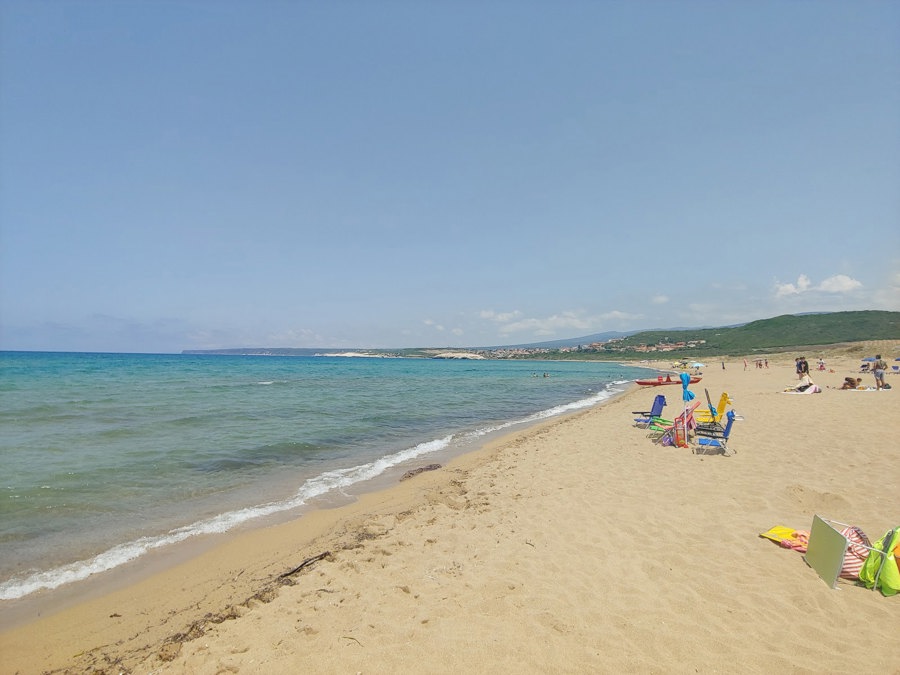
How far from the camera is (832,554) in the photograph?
14.9ft

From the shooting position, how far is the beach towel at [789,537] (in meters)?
5.21

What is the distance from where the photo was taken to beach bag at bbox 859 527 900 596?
4.29 meters

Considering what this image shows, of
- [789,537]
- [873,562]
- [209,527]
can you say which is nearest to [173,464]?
[209,527]

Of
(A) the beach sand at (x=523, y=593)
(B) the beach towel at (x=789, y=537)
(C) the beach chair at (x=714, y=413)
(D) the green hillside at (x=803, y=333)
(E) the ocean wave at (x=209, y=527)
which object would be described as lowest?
(E) the ocean wave at (x=209, y=527)

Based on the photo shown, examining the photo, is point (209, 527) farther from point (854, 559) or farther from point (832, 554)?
point (854, 559)

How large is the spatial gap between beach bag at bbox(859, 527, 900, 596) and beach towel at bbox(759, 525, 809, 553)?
679 mm

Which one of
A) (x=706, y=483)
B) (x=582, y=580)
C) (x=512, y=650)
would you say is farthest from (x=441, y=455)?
(x=512, y=650)

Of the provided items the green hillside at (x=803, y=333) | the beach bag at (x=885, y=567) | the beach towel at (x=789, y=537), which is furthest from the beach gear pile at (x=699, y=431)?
the green hillside at (x=803, y=333)

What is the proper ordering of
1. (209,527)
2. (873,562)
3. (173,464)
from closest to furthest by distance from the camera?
(873,562), (209,527), (173,464)

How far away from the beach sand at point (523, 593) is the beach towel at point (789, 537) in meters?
0.12

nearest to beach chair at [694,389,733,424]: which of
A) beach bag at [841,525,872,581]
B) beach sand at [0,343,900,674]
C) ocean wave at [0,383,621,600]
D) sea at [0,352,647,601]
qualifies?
beach sand at [0,343,900,674]

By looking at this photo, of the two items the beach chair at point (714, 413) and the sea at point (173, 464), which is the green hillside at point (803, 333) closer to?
the beach chair at point (714, 413)

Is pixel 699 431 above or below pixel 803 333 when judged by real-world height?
below

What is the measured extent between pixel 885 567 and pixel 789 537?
3.49 ft
